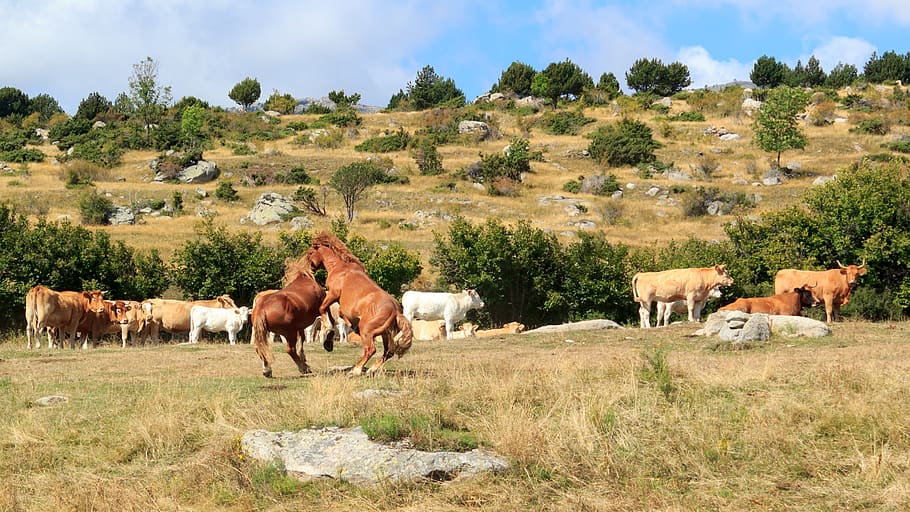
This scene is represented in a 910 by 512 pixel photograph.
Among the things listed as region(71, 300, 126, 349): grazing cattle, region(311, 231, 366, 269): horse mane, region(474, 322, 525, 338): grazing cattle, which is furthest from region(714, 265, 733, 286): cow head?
region(71, 300, 126, 349): grazing cattle

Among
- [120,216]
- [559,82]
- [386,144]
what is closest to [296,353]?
[120,216]

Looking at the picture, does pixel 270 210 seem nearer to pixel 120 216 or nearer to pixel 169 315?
pixel 120 216

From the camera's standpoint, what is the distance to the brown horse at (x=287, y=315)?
1291cm

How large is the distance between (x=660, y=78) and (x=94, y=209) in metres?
89.7

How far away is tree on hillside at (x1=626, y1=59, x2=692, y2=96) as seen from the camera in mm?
124500

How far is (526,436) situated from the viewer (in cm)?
865

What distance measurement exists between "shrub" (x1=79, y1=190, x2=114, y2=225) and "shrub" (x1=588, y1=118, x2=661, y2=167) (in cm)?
4080

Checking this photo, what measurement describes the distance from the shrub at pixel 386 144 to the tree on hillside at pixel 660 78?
50302mm

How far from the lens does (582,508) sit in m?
7.48

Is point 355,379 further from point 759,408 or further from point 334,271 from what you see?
point 759,408

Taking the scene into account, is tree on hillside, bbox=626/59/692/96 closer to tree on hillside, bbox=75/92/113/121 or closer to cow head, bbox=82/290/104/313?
tree on hillside, bbox=75/92/113/121

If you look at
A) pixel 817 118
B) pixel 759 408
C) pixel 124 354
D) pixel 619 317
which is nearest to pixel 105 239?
pixel 124 354

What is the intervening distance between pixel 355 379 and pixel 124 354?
28.8ft

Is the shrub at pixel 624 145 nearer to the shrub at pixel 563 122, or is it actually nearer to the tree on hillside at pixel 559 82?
the shrub at pixel 563 122
